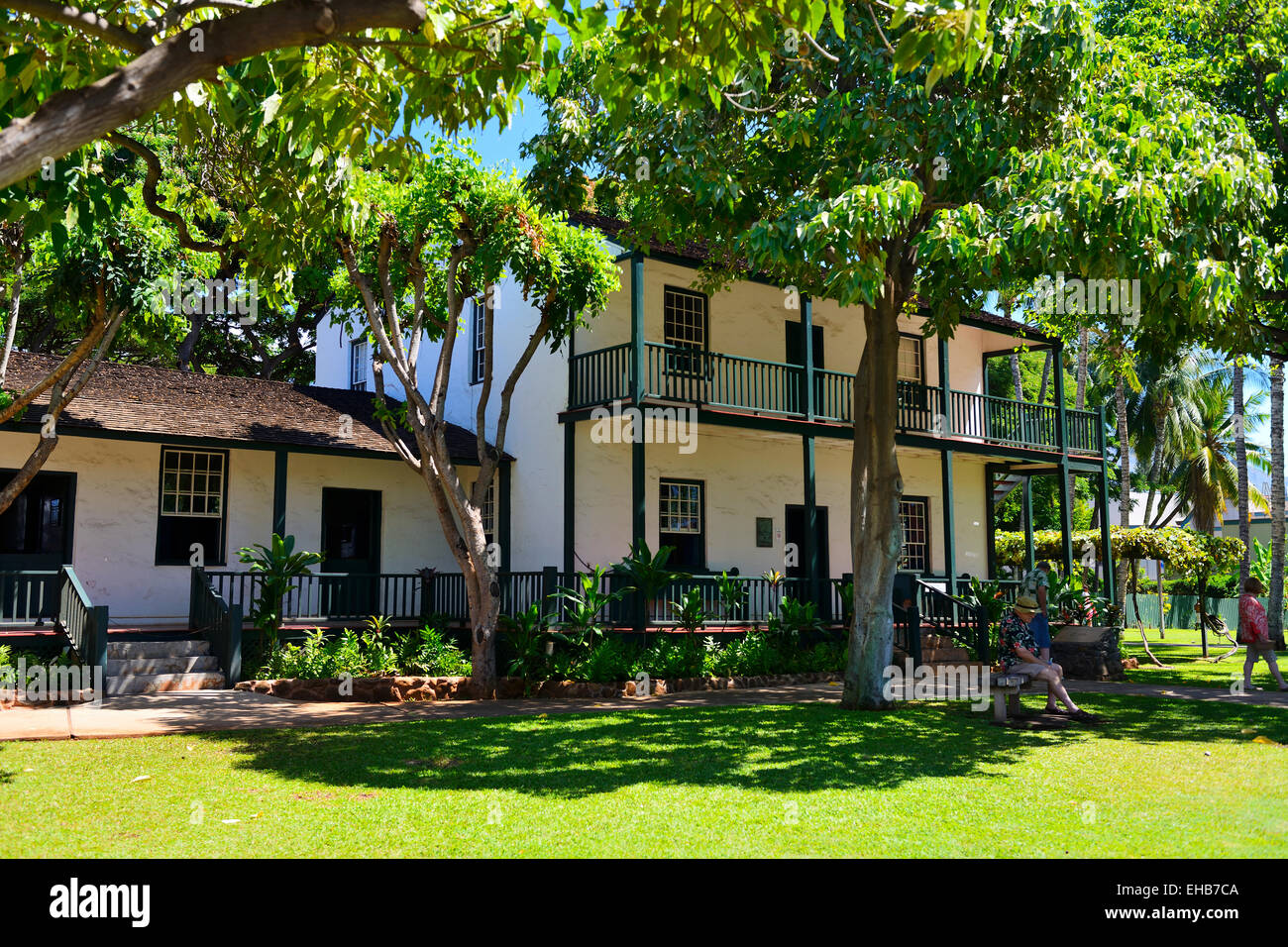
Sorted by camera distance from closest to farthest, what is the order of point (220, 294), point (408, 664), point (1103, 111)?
point (1103, 111)
point (408, 664)
point (220, 294)

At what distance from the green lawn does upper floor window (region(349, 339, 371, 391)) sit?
1525cm

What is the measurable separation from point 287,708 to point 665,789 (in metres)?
6.28

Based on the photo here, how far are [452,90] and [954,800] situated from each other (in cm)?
559

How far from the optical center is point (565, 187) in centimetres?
1290

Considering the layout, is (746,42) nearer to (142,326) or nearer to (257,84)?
(257,84)

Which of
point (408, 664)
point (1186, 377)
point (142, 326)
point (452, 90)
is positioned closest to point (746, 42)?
point (452, 90)

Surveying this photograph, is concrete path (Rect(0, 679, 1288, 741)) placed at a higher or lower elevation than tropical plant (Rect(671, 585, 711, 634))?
lower

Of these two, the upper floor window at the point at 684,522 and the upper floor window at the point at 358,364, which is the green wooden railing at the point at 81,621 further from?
the upper floor window at the point at 684,522

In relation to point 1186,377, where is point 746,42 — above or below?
below

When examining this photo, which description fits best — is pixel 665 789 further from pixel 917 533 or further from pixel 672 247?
pixel 917 533

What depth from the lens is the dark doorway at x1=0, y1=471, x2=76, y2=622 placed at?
14805 millimetres

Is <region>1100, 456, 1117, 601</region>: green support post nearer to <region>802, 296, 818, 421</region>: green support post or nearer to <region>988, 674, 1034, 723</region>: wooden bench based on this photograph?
<region>802, 296, 818, 421</region>: green support post

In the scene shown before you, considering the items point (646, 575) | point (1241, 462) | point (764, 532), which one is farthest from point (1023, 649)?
point (1241, 462)

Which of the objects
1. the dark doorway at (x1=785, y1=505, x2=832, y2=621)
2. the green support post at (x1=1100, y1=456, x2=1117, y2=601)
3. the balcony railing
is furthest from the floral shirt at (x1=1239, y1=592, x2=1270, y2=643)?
the dark doorway at (x1=785, y1=505, x2=832, y2=621)
